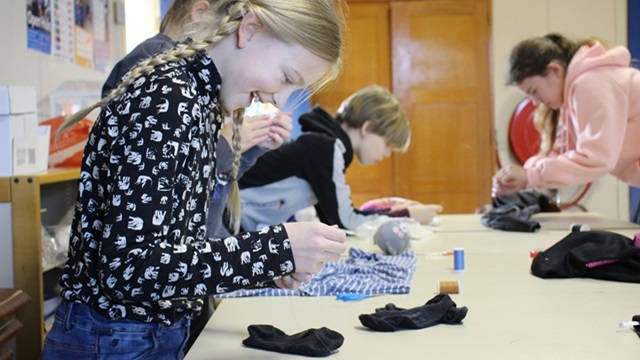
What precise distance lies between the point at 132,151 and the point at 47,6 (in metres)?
1.95

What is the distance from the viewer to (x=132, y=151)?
95 cm

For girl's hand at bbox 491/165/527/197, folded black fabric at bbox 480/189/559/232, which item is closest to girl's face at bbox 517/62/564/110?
girl's hand at bbox 491/165/527/197

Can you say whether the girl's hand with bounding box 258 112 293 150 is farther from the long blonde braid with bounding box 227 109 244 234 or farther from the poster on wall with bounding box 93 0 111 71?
the poster on wall with bounding box 93 0 111 71

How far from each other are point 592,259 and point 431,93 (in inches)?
138

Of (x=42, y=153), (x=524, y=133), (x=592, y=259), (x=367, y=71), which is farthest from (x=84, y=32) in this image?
(x=524, y=133)

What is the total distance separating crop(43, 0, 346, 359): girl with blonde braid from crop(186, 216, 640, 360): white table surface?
14 centimetres

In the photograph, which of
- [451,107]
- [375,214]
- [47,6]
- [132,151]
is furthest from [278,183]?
[451,107]

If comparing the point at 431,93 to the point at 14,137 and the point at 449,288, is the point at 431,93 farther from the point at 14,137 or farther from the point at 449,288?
the point at 449,288

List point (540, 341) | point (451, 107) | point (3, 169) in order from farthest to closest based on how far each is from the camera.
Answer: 1. point (451, 107)
2. point (3, 169)
3. point (540, 341)

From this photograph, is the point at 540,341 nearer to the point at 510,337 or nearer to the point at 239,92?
the point at 510,337

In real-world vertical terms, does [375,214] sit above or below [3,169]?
below

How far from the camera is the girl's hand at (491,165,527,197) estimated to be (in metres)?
2.82

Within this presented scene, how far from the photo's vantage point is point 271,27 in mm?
1092

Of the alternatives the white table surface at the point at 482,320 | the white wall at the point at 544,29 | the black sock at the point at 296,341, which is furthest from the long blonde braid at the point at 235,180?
the white wall at the point at 544,29
